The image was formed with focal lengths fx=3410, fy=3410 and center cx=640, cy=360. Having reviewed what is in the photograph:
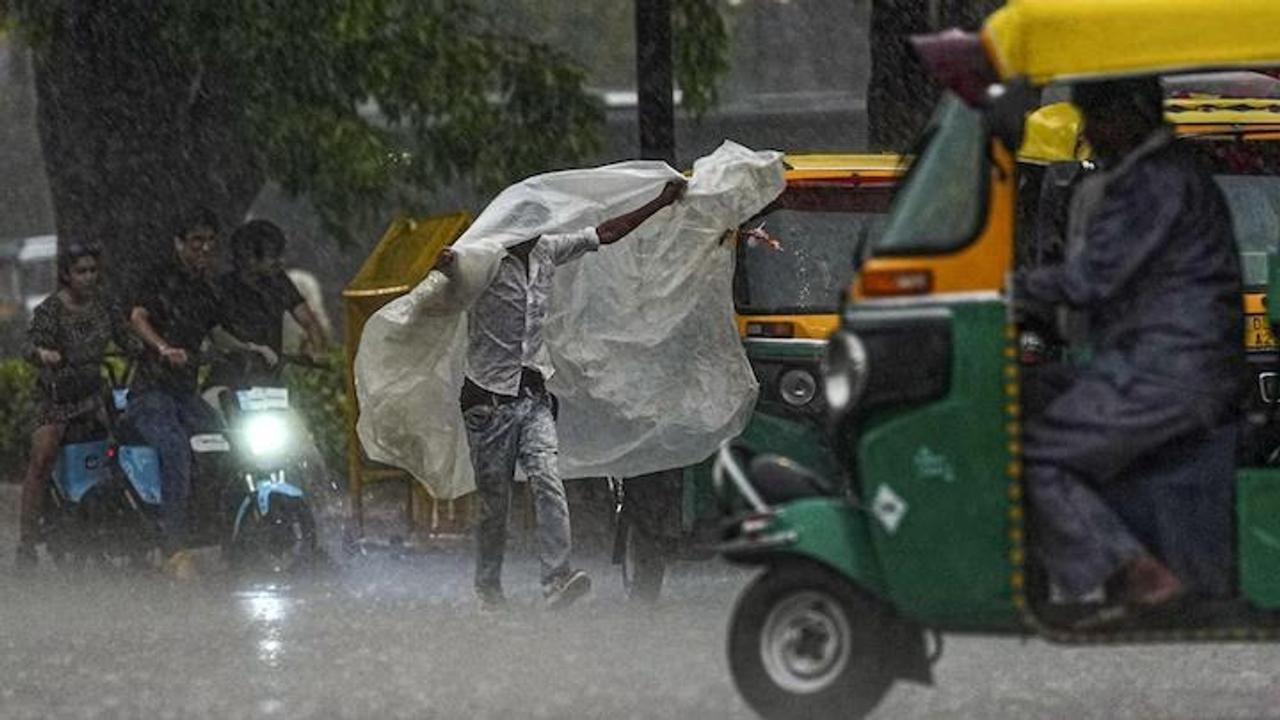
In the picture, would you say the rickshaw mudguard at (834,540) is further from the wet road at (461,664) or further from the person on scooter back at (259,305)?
the person on scooter back at (259,305)

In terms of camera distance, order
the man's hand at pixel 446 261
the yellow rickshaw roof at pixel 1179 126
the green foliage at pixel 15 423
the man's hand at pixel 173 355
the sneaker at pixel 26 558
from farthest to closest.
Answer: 1. the green foliage at pixel 15 423
2. the sneaker at pixel 26 558
3. the man's hand at pixel 173 355
4. the yellow rickshaw roof at pixel 1179 126
5. the man's hand at pixel 446 261

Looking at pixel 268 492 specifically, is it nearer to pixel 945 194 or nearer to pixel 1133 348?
pixel 945 194

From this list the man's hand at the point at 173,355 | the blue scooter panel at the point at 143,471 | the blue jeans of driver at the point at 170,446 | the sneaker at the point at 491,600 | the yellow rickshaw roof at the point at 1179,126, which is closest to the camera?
the sneaker at the point at 491,600

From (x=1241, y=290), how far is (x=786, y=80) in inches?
2005

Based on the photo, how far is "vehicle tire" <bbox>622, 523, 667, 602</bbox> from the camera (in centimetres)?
1382

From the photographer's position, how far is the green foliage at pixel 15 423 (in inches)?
881

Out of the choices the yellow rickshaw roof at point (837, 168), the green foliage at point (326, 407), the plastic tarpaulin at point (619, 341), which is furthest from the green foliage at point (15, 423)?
the yellow rickshaw roof at point (837, 168)

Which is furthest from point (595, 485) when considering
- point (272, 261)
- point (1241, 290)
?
point (1241, 290)

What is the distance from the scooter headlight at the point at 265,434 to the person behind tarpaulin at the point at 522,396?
2519 mm

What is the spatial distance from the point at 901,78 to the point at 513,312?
630 centimetres

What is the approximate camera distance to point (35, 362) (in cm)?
1641

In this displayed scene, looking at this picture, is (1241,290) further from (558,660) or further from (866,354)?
(558,660)

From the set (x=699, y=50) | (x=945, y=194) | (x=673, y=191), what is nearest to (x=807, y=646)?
(x=945, y=194)

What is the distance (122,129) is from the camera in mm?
Result: 21156
